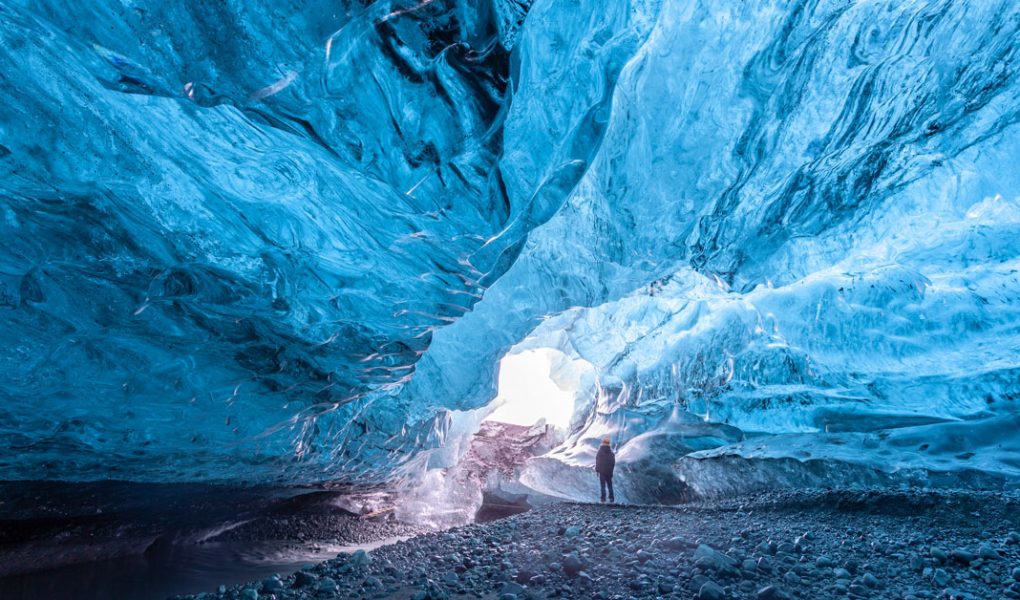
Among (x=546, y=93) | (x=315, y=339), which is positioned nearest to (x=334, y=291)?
(x=315, y=339)

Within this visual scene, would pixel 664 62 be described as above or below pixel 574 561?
above

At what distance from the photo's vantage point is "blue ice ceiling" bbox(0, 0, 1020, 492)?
13.0 feet

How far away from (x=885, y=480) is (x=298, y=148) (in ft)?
27.8

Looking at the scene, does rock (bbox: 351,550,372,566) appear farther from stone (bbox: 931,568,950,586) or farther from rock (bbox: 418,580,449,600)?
stone (bbox: 931,568,950,586)

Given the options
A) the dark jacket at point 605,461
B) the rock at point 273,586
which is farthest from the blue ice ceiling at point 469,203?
the rock at point 273,586

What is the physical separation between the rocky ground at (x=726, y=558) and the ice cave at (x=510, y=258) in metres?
0.05

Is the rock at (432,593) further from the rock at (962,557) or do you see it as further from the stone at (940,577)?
the rock at (962,557)

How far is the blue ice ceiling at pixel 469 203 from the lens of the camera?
3.98 meters

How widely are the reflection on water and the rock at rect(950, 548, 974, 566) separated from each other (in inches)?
285

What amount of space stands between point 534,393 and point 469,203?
15806 millimetres

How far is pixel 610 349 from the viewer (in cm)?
1237

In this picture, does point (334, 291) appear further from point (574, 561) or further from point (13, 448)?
point (13, 448)

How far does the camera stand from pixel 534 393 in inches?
805

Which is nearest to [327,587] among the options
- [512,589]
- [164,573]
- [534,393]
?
[512,589]
